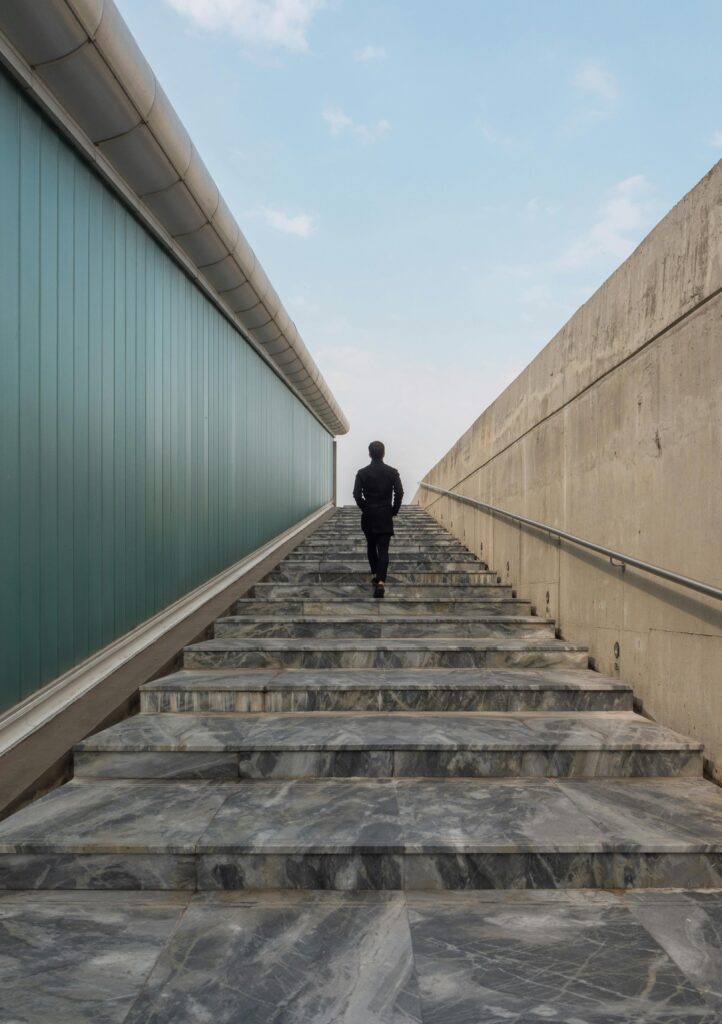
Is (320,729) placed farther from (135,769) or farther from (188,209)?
(188,209)

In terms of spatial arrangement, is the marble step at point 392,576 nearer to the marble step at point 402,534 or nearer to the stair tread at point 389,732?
the marble step at point 402,534

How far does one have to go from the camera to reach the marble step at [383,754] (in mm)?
3008

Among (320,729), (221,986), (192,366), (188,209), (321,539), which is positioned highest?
(188,209)

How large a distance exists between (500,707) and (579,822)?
127cm

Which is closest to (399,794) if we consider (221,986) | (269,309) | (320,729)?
(320,729)

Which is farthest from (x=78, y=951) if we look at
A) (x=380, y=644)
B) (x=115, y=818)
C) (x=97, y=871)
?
(x=380, y=644)

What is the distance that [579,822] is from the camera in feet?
8.16

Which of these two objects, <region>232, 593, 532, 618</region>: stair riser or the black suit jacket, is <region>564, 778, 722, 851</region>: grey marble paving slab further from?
the black suit jacket

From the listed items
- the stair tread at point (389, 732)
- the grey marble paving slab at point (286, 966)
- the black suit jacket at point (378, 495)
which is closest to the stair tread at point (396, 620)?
the black suit jacket at point (378, 495)

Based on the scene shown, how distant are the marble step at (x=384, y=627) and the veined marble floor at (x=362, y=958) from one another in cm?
286

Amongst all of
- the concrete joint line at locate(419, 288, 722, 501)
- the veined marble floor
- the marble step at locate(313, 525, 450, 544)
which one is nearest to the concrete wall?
the concrete joint line at locate(419, 288, 722, 501)

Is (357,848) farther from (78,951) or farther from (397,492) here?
(397,492)

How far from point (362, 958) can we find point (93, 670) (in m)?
2.75

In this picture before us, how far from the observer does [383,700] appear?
Answer: 3.74 metres
